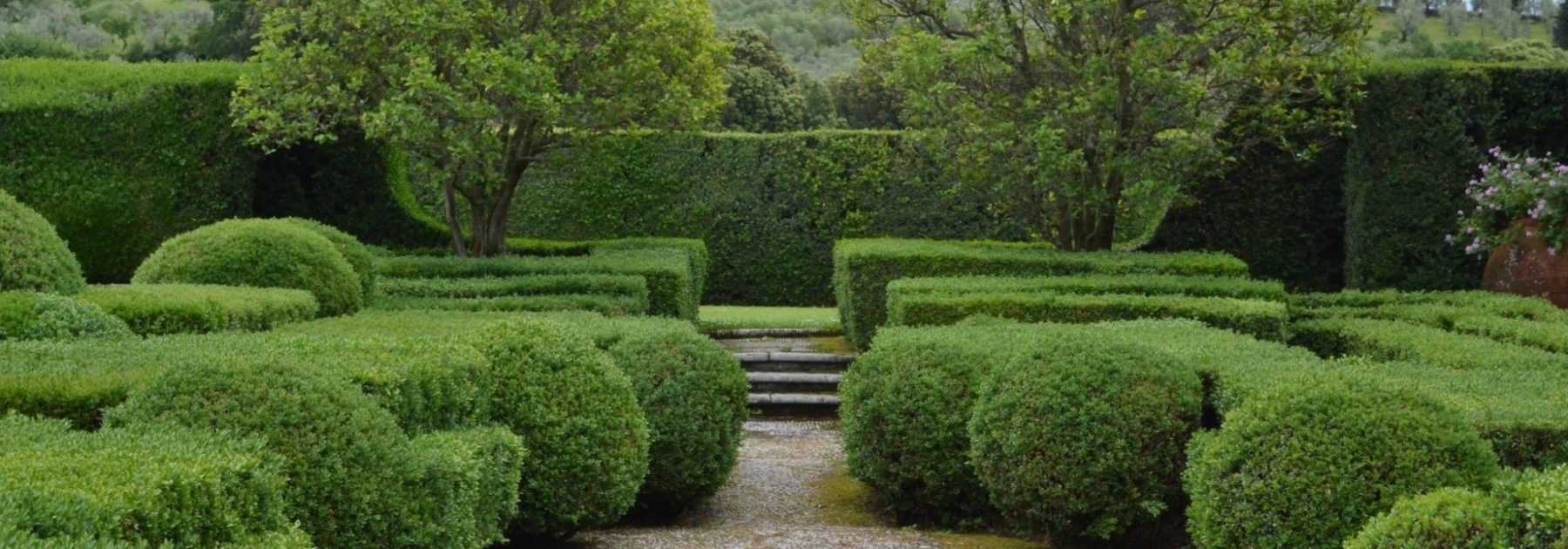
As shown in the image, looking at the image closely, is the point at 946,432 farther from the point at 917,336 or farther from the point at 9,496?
the point at 9,496

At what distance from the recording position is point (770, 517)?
940 centimetres

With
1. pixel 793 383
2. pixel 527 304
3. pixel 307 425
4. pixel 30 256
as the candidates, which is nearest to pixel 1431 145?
pixel 793 383

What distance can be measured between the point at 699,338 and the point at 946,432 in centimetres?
168

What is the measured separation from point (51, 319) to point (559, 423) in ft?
9.80

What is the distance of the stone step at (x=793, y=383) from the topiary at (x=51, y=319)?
6893 mm

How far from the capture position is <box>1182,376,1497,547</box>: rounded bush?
620 cm

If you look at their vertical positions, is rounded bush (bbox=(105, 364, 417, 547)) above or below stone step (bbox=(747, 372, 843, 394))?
above

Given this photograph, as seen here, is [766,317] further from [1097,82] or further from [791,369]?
[1097,82]

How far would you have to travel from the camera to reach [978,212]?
73.7 ft

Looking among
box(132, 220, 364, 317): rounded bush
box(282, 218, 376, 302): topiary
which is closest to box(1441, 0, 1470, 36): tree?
box(282, 218, 376, 302): topiary

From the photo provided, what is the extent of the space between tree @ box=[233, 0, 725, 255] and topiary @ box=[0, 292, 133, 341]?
6.67 metres

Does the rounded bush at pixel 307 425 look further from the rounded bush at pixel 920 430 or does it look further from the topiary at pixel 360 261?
the topiary at pixel 360 261

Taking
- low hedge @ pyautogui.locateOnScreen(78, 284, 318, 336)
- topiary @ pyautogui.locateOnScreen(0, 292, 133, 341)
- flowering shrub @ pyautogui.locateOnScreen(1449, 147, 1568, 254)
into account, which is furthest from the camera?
flowering shrub @ pyautogui.locateOnScreen(1449, 147, 1568, 254)

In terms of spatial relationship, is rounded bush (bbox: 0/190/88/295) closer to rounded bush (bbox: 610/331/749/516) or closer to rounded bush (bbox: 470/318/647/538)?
rounded bush (bbox: 470/318/647/538)
